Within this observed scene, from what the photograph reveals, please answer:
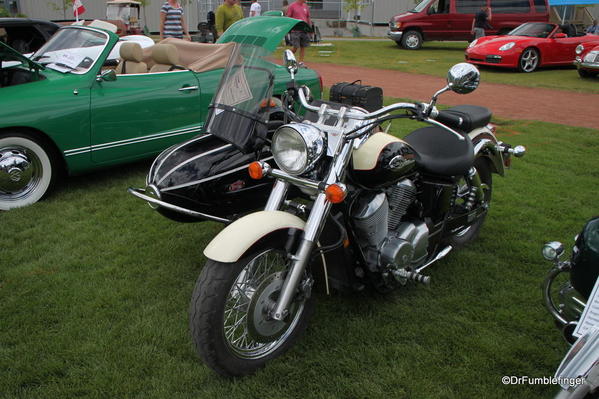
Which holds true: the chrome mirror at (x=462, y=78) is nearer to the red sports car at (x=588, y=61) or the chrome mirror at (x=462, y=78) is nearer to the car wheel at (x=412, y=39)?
the red sports car at (x=588, y=61)

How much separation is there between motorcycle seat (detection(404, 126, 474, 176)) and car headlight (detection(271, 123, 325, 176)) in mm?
893

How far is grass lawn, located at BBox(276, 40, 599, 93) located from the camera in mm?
11458

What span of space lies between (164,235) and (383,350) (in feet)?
6.73

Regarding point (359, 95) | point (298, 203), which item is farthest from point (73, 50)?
point (298, 203)

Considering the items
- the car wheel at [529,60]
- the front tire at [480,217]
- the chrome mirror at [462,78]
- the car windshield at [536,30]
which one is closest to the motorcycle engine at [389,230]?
the chrome mirror at [462,78]

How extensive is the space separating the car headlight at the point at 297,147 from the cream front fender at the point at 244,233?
0.78 ft

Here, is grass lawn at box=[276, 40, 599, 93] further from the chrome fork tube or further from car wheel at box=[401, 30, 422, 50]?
the chrome fork tube

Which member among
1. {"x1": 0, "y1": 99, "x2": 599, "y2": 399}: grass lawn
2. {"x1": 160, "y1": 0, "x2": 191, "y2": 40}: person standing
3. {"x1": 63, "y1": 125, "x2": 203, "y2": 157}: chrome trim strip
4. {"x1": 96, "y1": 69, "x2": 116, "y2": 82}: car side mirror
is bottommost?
{"x1": 0, "y1": 99, "x2": 599, "y2": 399}: grass lawn

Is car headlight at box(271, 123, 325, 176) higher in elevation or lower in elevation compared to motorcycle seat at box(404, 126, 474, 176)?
higher

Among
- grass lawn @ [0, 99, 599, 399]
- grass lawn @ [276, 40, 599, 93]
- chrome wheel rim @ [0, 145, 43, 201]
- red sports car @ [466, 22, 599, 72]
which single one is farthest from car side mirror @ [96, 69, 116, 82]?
red sports car @ [466, 22, 599, 72]

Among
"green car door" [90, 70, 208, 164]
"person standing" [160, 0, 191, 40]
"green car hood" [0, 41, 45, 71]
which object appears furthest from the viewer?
"person standing" [160, 0, 191, 40]

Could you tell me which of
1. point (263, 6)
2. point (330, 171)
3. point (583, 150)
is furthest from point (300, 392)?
point (263, 6)

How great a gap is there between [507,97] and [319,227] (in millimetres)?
8422

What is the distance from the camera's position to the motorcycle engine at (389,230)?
277cm
